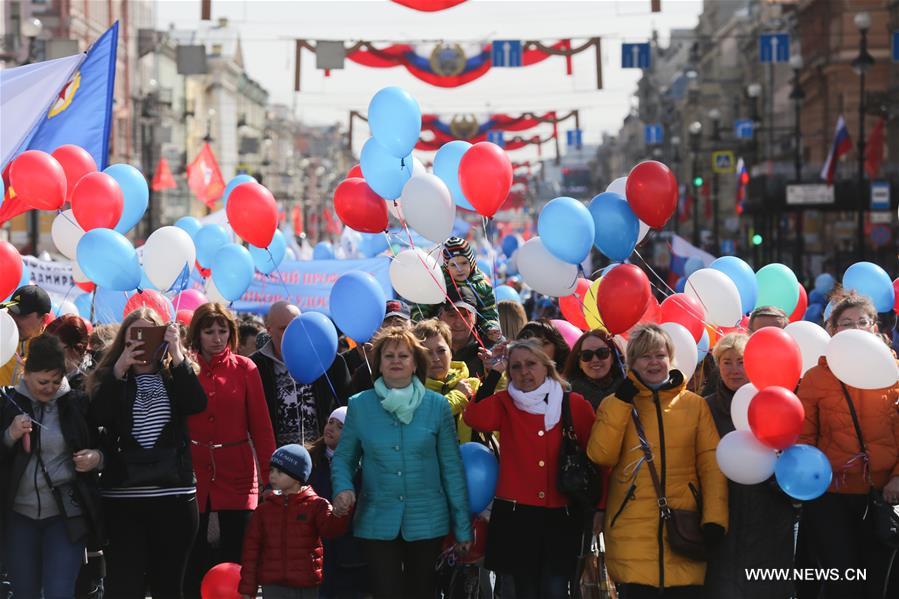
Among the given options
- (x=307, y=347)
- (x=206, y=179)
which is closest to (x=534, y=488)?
(x=307, y=347)

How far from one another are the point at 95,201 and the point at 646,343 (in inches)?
187

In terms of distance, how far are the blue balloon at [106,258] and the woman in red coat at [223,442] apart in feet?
5.76

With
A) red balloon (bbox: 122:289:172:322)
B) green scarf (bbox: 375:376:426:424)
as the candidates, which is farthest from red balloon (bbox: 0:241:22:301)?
green scarf (bbox: 375:376:426:424)

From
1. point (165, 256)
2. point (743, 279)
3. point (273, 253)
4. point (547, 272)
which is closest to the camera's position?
point (547, 272)

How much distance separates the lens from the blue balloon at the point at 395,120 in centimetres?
932

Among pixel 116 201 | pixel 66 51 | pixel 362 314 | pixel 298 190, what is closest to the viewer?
pixel 362 314

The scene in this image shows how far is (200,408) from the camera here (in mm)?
7141

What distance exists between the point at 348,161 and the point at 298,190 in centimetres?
4238

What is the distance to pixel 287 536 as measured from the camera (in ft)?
22.6

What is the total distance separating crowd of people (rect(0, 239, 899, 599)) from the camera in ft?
21.7

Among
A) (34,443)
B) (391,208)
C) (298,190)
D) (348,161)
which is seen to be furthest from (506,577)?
(348,161)

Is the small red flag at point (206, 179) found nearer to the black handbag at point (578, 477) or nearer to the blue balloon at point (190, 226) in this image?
the blue balloon at point (190, 226)

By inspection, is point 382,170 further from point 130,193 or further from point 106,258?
point 130,193

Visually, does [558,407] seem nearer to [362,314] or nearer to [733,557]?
[733,557]
